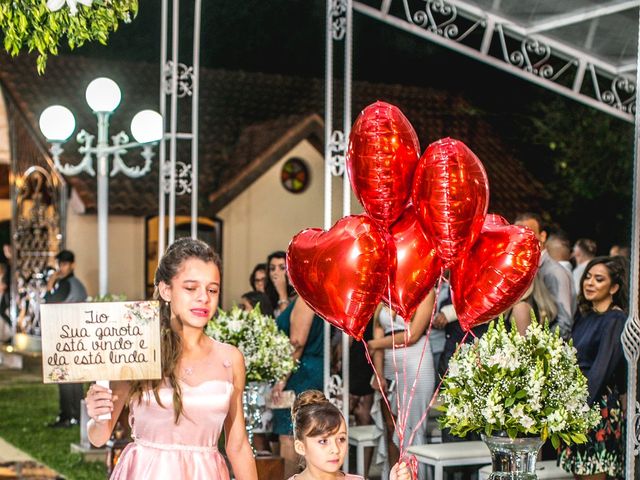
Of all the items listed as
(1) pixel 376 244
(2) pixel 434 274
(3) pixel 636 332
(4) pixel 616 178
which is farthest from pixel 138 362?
(4) pixel 616 178

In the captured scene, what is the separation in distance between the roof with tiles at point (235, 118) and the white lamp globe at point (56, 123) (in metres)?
8.66

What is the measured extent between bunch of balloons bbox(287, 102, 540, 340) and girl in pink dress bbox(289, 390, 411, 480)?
346mm

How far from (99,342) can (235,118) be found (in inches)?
652

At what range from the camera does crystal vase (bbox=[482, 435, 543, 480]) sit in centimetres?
441

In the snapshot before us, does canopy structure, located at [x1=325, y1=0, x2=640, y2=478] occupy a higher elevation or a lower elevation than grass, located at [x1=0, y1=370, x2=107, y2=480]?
higher

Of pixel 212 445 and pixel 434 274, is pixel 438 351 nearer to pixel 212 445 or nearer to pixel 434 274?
pixel 434 274

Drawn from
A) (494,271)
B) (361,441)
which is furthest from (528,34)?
(494,271)

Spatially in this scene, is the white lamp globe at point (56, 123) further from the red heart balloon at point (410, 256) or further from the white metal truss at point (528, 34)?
the red heart balloon at point (410, 256)

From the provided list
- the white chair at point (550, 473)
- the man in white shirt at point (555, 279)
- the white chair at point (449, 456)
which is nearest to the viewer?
the white chair at point (550, 473)

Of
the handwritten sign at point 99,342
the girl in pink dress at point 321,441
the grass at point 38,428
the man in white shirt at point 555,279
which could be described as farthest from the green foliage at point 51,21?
the grass at point 38,428

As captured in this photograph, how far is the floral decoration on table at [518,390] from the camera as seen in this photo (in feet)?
14.4

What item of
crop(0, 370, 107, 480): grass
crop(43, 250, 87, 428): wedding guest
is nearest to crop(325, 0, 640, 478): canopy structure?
crop(0, 370, 107, 480): grass

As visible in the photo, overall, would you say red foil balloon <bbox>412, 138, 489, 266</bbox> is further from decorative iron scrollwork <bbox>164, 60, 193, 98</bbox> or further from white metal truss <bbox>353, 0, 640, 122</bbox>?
decorative iron scrollwork <bbox>164, 60, 193, 98</bbox>

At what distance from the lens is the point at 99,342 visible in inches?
141
